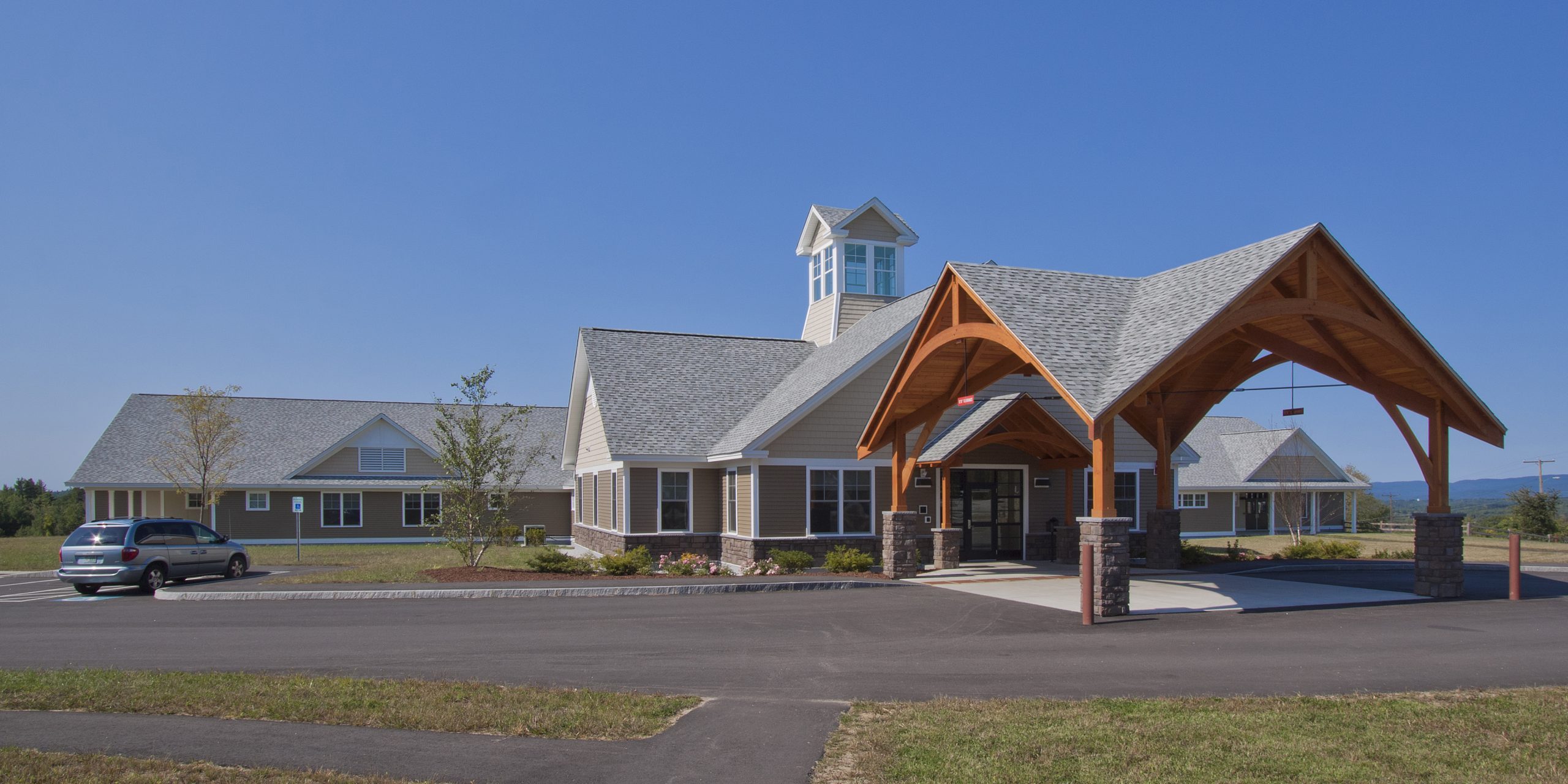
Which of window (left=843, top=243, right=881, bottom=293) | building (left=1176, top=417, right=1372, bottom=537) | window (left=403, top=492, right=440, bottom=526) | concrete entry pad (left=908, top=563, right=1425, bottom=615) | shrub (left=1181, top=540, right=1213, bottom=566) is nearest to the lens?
concrete entry pad (left=908, top=563, right=1425, bottom=615)

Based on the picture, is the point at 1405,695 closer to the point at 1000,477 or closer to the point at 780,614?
the point at 780,614

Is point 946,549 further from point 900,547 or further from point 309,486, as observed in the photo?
point 309,486

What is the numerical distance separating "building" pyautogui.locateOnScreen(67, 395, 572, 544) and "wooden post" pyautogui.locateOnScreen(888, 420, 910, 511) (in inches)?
846

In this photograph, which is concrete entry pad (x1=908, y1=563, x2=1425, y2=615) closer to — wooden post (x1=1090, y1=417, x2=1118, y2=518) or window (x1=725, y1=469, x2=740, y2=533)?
wooden post (x1=1090, y1=417, x2=1118, y2=518)

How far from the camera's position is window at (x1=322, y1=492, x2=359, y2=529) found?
37.9m

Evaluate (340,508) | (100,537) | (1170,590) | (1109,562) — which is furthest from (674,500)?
(340,508)

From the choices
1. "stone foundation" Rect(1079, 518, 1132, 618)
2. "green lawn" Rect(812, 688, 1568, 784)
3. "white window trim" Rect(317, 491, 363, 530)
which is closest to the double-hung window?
"stone foundation" Rect(1079, 518, 1132, 618)

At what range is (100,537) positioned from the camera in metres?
19.1

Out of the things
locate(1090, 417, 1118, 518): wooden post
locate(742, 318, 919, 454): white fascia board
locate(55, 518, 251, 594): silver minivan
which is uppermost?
locate(742, 318, 919, 454): white fascia board

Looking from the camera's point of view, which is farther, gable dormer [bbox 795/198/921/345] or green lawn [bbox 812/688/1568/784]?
gable dormer [bbox 795/198/921/345]

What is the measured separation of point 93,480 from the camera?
3616 centimetres

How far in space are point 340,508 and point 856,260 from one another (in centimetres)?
2218

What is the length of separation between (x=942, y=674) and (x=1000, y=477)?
48.6ft

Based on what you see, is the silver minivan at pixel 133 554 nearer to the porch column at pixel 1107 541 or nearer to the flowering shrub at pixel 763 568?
the flowering shrub at pixel 763 568
